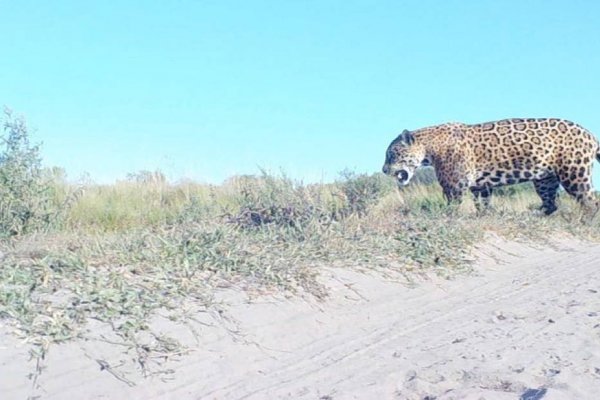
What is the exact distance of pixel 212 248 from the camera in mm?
6363

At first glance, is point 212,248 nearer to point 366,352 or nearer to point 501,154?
point 366,352

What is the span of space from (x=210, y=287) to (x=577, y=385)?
2.58m

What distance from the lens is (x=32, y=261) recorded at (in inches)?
220

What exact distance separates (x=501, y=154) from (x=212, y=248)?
800 centimetres

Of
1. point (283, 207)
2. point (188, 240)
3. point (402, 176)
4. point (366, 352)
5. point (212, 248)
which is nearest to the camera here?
point (366, 352)

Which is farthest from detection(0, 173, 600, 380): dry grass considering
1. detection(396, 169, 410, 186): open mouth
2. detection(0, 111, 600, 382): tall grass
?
detection(396, 169, 410, 186): open mouth

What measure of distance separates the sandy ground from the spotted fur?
5.86m

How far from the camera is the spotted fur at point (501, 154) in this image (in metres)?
13.1

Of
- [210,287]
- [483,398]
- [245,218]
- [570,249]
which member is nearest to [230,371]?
[210,287]

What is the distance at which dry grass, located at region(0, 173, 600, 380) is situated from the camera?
480 centimetres

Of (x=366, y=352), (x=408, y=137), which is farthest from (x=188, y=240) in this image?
(x=408, y=137)

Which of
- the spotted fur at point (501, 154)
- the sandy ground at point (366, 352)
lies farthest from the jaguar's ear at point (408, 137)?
the sandy ground at point (366, 352)

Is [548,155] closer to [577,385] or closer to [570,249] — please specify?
[570,249]

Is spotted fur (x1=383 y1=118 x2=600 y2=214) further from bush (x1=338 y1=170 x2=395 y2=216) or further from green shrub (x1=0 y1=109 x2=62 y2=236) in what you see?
green shrub (x1=0 y1=109 x2=62 y2=236)
